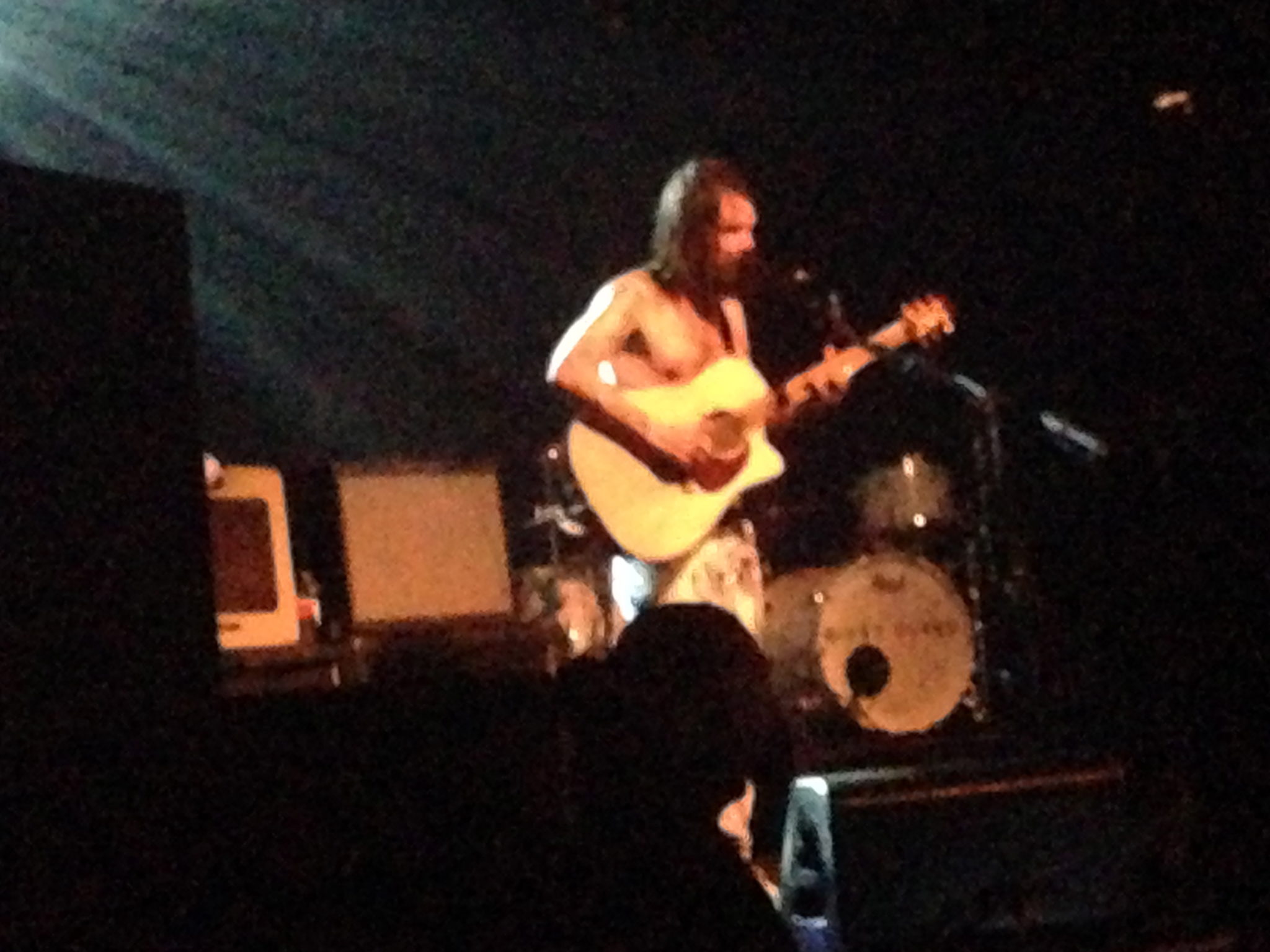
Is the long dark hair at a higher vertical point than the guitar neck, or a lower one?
higher

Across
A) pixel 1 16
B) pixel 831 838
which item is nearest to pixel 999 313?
pixel 831 838

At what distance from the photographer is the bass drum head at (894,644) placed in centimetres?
395

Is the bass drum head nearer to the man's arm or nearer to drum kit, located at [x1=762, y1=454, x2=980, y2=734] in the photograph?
drum kit, located at [x1=762, y1=454, x2=980, y2=734]

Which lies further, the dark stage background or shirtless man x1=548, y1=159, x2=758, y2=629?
the dark stage background

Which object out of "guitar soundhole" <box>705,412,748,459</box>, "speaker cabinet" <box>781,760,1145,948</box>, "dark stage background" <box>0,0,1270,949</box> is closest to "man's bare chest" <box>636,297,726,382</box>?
"guitar soundhole" <box>705,412,748,459</box>

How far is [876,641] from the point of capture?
4.02 metres

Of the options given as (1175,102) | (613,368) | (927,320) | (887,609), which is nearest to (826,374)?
(927,320)

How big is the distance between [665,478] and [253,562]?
0.91 metres

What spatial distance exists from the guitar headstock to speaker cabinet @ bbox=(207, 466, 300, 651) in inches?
60.7

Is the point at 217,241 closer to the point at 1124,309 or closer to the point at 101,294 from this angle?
the point at 1124,309

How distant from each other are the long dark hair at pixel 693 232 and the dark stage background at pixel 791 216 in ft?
4.78

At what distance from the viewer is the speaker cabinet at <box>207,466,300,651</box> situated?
3.05 m

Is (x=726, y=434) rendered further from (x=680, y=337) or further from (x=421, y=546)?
(x=421, y=546)

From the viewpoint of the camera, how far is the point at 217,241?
14.1 feet
